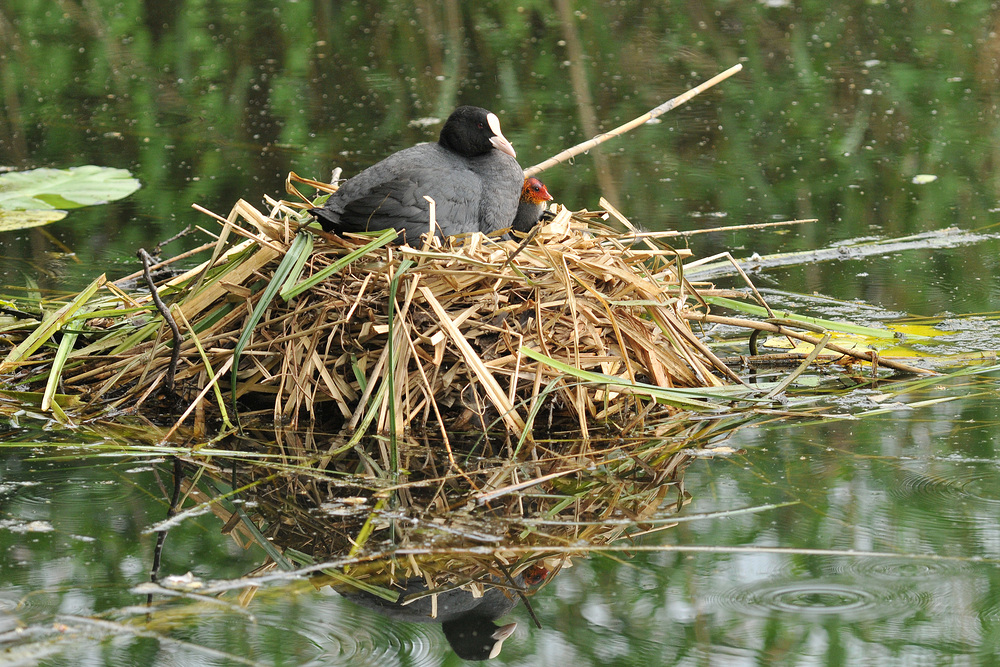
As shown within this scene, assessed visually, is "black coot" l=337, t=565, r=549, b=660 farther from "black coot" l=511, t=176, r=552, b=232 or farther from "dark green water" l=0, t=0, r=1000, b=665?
"black coot" l=511, t=176, r=552, b=232

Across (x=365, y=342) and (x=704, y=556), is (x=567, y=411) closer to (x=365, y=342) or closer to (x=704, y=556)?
(x=365, y=342)

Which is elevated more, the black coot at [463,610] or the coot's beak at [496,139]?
the coot's beak at [496,139]

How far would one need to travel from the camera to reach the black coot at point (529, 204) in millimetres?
3539

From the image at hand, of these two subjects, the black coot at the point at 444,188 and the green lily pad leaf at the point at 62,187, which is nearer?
the black coot at the point at 444,188

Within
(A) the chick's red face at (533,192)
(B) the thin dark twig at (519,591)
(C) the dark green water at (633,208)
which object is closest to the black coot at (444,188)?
(A) the chick's red face at (533,192)

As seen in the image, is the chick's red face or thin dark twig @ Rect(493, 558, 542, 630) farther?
the chick's red face

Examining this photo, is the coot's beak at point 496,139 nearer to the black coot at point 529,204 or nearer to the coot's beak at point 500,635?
the black coot at point 529,204

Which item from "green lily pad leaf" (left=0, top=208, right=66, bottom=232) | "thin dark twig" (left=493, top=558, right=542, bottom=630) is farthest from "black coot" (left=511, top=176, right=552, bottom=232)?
"green lily pad leaf" (left=0, top=208, right=66, bottom=232)

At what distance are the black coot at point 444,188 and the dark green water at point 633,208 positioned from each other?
0.85 m

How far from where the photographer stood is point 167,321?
290cm

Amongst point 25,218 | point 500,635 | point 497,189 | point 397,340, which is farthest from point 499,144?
point 25,218

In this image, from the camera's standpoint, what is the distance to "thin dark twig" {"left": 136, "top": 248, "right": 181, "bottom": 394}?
278 centimetres

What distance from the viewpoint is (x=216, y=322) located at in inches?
125

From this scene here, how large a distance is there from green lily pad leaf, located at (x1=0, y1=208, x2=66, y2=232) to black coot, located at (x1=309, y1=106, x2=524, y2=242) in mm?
2256
